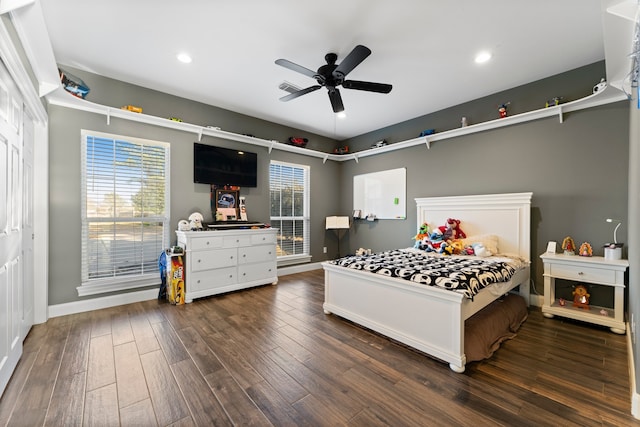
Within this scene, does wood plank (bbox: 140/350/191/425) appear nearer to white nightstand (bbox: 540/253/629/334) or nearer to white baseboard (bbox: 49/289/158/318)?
white baseboard (bbox: 49/289/158/318)

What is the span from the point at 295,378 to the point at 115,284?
2765 millimetres

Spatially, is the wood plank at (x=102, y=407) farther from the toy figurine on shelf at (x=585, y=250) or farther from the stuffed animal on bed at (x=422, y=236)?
the toy figurine on shelf at (x=585, y=250)

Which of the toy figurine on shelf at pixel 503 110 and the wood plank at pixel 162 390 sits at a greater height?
the toy figurine on shelf at pixel 503 110

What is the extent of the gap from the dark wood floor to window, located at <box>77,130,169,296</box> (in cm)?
66

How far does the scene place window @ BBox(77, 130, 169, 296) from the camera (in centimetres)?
311

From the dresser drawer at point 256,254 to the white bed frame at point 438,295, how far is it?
1.51m

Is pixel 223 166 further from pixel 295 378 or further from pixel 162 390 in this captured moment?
pixel 295 378

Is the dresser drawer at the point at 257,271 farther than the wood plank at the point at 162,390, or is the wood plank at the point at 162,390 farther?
the dresser drawer at the point at 257,271

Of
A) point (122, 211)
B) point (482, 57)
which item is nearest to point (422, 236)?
point (482, 57)

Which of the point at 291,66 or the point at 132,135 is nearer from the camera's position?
the point at 291,66

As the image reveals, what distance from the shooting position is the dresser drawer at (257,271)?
389cm

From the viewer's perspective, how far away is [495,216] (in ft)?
11.4

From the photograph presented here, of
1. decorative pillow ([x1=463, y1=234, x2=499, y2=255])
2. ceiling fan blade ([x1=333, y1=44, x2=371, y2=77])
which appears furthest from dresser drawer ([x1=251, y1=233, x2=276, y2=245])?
decorative pillow ([x1=463, y1=234, x2=499, y2=255])

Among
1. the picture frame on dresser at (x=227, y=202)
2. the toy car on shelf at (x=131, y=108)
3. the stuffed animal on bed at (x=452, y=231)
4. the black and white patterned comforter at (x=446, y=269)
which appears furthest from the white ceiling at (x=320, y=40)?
the black and white patterned comforter at (x=446, y=269)
